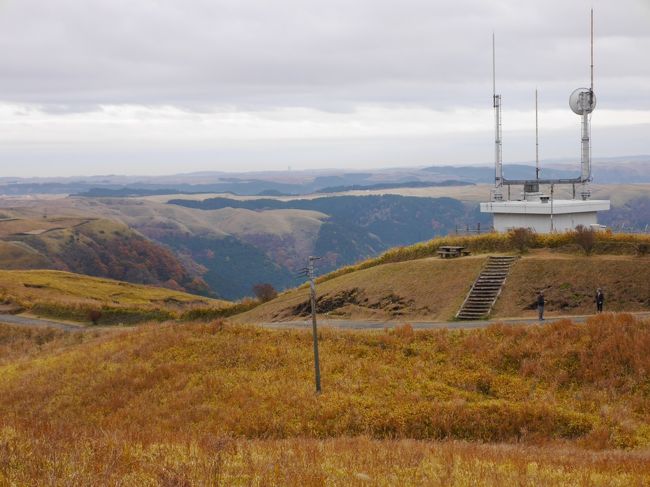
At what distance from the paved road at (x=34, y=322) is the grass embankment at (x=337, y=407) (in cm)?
1515

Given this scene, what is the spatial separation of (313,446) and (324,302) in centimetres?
2810

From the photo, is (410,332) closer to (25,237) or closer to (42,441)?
(42,441)

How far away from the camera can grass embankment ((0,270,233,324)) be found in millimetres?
55844

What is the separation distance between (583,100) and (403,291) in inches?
1063

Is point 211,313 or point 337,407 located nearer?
point 337,407

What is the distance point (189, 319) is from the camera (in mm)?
52812

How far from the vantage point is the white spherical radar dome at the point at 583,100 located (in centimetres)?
5944

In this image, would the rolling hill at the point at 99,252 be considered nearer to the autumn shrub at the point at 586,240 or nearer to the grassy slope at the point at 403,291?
the grassy slope at the point at 403,291

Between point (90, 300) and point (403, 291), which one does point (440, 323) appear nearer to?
point (403, 291)

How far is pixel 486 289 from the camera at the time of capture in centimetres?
4097

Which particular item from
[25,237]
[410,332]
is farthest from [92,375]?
[25,237]

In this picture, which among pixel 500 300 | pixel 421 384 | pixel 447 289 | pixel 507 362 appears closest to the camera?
pixel 421 384

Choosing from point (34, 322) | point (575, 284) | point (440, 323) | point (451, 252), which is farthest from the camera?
point (34, 322)

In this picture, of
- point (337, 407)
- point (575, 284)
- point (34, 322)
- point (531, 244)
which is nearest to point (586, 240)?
point (531, 244)
